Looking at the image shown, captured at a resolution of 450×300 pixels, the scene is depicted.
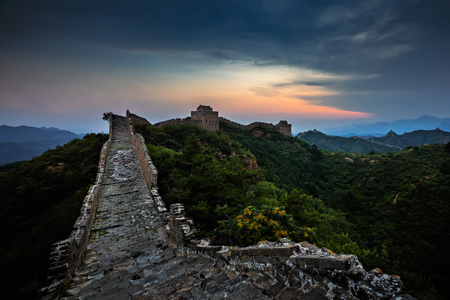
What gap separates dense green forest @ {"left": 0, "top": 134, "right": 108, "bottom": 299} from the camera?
529 centimetres

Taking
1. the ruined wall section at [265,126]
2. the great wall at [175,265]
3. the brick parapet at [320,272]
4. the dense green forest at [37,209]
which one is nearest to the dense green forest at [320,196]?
the great wall at [175,265]

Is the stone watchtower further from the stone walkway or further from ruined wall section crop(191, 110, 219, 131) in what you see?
the stone walkway

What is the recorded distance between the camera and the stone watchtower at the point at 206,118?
38438 millimetres

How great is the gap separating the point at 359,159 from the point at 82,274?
4489 cm

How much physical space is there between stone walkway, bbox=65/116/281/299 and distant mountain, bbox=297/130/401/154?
95.4 m

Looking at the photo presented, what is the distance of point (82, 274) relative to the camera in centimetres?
434

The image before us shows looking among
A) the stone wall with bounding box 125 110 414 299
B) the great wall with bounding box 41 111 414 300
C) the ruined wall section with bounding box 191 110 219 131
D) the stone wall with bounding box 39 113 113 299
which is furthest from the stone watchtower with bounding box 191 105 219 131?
the stone wall with bounding box 125 110 414 299

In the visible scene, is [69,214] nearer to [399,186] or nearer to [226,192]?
[226,192]

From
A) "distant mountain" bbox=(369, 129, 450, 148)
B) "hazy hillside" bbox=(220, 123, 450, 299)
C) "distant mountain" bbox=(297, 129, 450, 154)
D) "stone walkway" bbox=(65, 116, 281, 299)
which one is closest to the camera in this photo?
"stone walkway" bbox=(65, 116, 281, 299)

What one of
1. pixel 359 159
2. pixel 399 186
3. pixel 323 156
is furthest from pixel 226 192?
pixel 323 156

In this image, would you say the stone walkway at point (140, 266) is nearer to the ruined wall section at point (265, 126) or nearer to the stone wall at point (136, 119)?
the stone wall at point (136, 119)

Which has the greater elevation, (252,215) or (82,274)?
(252,215)

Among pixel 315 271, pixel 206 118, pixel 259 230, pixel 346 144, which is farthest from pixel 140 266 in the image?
pixel 346 144

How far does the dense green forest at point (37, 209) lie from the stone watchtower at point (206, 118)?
79.5 feet
